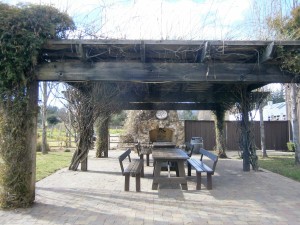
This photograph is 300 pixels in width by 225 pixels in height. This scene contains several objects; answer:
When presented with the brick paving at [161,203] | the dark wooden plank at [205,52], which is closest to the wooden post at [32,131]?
the brick paving at [161,203]

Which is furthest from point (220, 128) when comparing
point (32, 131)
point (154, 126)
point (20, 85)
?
point (20, 85)

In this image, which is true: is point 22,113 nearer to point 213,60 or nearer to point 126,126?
point 213,60

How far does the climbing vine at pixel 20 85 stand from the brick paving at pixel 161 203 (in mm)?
524

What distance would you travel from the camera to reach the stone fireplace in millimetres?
21016

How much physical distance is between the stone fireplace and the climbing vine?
15.1m

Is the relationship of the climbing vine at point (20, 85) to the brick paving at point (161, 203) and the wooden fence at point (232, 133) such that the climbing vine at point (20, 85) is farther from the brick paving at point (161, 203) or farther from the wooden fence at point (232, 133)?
the wooden fence at point (232, 133)

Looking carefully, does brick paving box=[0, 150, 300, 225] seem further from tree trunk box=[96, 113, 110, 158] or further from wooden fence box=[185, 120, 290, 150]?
wooden fence box=[185, 120, 290, 150]

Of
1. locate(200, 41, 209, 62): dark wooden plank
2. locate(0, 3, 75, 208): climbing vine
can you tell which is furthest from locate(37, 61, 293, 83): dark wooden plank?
locate(0, 3, 75, 208): climbing vine

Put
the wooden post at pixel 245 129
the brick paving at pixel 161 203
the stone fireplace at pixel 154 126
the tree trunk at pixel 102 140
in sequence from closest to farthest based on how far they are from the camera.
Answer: the brick paving at pixel 161 203 → the wooden post at pixel 245 129 → the tree trunk at pixel 102 140 → the stone fireplace at pixel 154 126

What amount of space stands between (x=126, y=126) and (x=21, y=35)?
16.8 meters

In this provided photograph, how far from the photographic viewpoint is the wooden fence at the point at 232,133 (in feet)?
72.9

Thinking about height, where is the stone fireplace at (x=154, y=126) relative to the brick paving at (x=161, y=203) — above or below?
above

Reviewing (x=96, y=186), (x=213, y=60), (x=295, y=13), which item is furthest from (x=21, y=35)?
(x=295, y=13)

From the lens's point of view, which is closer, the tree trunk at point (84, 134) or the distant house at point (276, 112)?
the tree trunk at point (84, 134)
